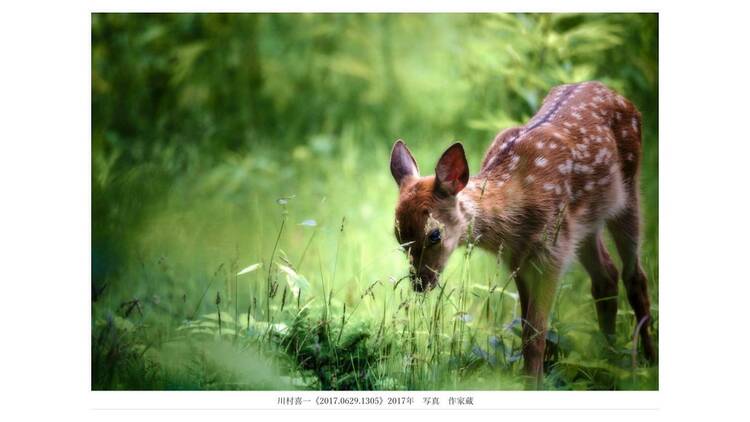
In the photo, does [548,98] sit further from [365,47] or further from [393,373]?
[365,47]

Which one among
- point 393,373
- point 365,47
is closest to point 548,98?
point 393,373

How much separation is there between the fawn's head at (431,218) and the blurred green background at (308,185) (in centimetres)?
17

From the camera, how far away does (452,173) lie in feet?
17.4

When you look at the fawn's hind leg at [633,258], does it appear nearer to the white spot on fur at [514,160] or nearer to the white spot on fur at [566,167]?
the white spot on fur at [566,167]

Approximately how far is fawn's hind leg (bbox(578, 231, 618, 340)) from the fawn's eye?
3.72 ft

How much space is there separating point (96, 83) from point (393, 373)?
8.38 feet

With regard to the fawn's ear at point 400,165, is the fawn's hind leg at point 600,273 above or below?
below

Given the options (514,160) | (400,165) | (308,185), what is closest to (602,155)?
(514,160)

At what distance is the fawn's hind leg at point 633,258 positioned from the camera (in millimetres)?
5926

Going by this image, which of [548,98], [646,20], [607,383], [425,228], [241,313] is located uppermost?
[646,20]

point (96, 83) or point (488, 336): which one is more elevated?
point (96, 83)

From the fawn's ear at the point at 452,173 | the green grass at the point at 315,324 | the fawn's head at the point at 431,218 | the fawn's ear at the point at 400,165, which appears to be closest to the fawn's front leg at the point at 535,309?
the green grass at the point at 315,324

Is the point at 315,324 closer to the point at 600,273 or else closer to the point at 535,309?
the point at 535,309

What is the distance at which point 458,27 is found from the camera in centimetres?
744
